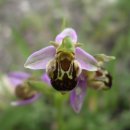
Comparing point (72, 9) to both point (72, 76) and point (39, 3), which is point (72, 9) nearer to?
point (39, 3)

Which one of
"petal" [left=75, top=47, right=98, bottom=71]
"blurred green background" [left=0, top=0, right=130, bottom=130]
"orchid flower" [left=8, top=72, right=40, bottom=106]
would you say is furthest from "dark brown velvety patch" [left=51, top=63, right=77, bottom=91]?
"orchid flower" [left=8, top=72, right=40, bottom=106]

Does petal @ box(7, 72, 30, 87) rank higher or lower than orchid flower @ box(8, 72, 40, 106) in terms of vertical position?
higher

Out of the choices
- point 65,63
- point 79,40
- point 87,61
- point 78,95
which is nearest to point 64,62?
point 65,63

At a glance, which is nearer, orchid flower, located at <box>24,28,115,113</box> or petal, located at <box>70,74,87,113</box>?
orchid flower, located at <box>24,28,115,113</box>

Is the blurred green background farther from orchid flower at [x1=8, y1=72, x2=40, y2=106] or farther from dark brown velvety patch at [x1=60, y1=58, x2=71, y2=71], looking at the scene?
dark brown velvety patch at [x1=60, y1=58, x2=71, y2=71]

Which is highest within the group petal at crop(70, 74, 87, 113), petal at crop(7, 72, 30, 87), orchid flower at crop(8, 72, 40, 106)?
petal at crop(7, 72, 30, 87)

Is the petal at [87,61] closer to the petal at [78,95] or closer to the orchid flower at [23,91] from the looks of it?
the petal at [78,95]
